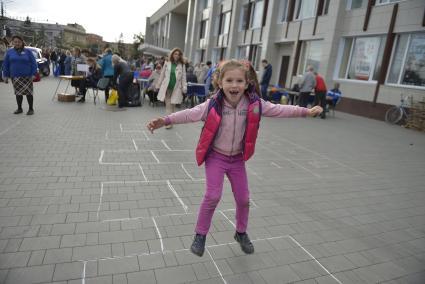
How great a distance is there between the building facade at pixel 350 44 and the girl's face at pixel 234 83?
494 inches

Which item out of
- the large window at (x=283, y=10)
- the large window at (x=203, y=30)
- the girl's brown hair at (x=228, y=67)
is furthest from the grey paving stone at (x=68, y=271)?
the large window at (x=203, y=30)

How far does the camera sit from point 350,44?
1638 cm

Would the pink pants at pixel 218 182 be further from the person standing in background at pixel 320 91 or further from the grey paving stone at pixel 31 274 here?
the person standing in background at pixel 320 91

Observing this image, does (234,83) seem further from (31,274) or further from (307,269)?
(31,274)

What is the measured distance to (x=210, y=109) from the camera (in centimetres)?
283

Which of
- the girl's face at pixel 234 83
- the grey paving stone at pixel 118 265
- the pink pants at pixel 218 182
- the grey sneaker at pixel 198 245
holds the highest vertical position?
the girl's face at pixel 234 83

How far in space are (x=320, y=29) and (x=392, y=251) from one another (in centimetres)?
1645

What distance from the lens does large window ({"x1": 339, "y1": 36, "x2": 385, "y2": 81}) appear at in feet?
48.5

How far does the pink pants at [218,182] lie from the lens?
2.89m

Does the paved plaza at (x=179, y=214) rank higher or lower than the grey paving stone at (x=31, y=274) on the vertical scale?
higher

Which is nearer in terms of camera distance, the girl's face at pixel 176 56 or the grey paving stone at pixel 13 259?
the grey paving stone at pixel 13 259

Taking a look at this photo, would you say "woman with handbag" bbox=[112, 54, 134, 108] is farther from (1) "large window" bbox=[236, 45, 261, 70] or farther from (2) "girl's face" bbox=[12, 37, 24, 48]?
(1) "large window" bbox=[236, 45, 261, 70]

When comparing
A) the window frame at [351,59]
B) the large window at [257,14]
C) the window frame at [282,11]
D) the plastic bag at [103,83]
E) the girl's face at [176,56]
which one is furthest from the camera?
the large window at [257,14]

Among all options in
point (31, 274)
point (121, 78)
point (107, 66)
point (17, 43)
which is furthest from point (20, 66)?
point (31, 274)
